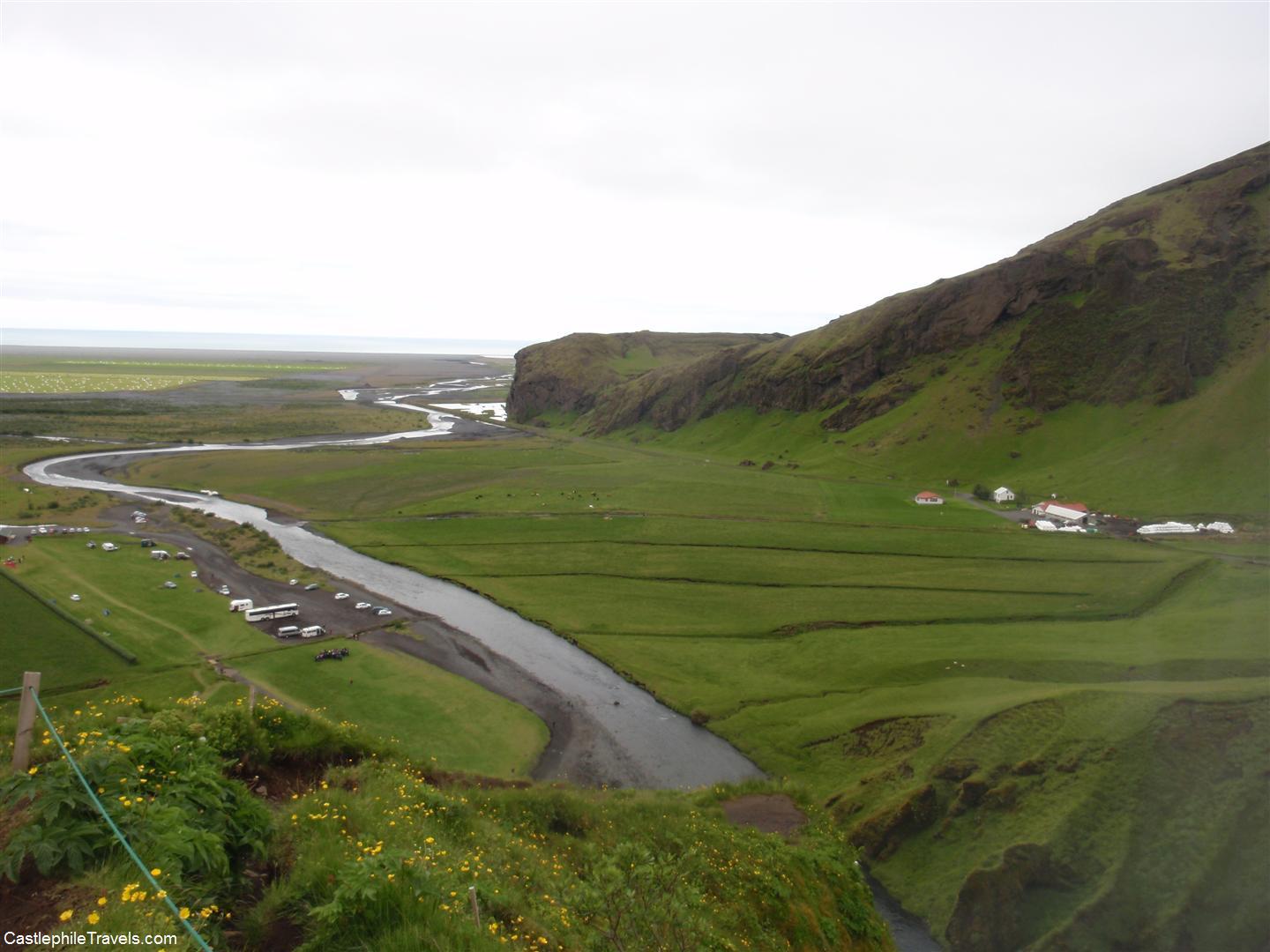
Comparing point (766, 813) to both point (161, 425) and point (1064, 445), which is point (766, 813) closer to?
point (1064, 445)

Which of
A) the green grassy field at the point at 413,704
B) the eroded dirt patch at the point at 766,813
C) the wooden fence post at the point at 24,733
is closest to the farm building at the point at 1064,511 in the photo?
the eroded dirt patch at the point at 766,813

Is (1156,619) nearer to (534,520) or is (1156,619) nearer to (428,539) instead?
(534,520)

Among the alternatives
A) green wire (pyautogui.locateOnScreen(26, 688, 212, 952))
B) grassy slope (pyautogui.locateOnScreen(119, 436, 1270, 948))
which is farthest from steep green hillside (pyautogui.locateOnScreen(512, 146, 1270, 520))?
green wire (pyautogui.locateOnScreen(26, 688, 212, 952))

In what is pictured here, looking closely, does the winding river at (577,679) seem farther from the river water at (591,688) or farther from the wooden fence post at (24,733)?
the wooden fence post at (24,733)

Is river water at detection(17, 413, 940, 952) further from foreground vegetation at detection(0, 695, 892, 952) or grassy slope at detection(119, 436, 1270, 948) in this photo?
foreground vegetation at detection(0, 695, 892, 952)

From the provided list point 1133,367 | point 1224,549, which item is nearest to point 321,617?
point 1224,549
